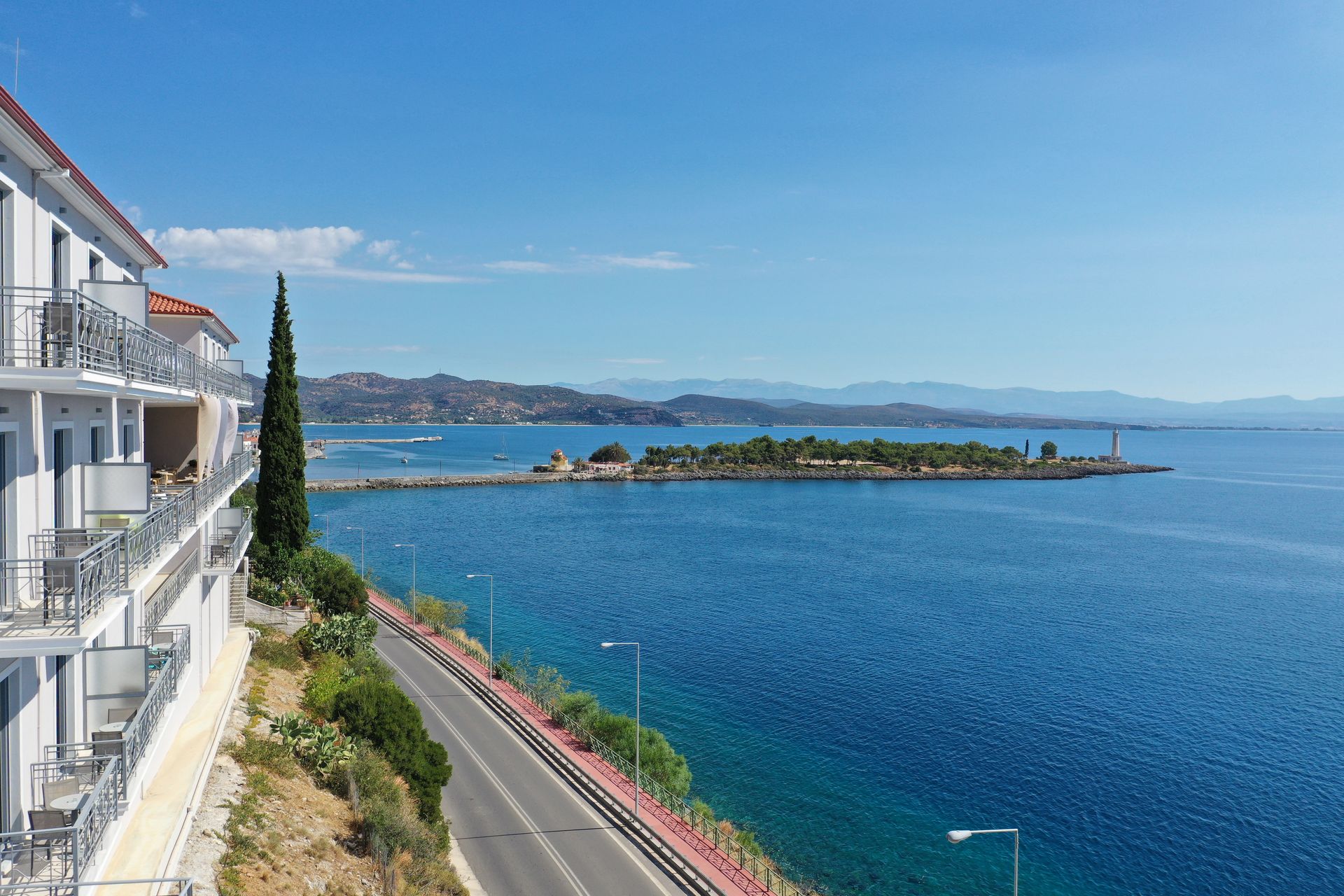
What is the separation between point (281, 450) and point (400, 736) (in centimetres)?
1949

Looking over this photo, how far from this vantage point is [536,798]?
2888cm

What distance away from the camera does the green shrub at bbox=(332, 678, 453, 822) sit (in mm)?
25547

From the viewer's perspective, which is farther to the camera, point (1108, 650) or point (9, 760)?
point (1108, 650)

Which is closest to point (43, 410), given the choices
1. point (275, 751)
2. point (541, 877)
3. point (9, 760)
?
point (9, 760)

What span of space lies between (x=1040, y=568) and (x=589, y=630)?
47793mm

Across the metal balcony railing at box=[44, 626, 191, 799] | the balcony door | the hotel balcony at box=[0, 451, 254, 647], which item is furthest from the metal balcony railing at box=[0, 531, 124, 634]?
the metal balcony railing at box=[44, 626, 191, 799]

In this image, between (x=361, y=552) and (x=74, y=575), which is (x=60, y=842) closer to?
(x=74, y=575)

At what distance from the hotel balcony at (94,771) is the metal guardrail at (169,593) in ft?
3.82

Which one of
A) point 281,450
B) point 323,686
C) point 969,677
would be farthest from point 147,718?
point 969,677

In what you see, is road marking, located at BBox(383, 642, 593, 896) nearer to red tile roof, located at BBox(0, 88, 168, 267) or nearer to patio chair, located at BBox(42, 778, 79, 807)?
patio chair, located at BBox(42, 778, 79, 807)

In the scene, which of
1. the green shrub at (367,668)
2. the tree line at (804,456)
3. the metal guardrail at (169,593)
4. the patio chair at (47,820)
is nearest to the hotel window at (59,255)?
the metal guardrail at (169,593)

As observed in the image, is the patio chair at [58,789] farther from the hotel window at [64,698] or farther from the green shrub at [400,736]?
the green shrub at [400,736]

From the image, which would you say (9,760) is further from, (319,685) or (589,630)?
(589,630)

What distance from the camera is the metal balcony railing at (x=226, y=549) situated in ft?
77.3
